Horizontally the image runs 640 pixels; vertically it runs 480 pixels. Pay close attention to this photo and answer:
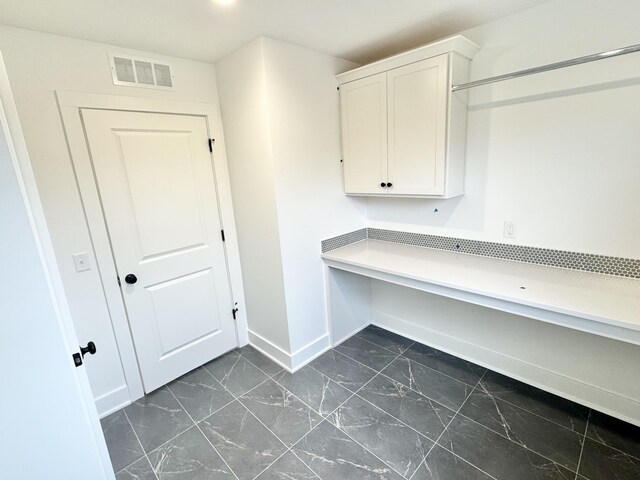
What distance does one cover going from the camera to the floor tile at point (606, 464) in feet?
5.01

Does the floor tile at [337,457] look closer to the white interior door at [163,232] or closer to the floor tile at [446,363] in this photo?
the floor tile at [446,363]

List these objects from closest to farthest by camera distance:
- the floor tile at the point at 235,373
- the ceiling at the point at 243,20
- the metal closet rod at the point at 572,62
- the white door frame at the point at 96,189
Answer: the metal closet rod at the point at 572,62, the ceiling at the point at 243,20, the white door frame at the point at 96,189, the floor tile at the point at 235,373

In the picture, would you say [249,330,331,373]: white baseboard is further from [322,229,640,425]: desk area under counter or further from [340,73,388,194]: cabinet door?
[340,73,388,194]: cabinet door

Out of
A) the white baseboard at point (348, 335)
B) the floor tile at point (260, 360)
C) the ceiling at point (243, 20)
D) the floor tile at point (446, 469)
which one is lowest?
the floor tile at point (446, 469)

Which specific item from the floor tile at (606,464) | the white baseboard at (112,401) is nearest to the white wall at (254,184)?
the white baseboard at (112,401)

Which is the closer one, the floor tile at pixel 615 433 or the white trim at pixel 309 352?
the floor tile at pixel 615 433

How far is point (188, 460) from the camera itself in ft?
5.78

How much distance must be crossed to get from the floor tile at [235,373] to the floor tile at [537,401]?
1.65 m

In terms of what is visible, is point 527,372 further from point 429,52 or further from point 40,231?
point 40,231

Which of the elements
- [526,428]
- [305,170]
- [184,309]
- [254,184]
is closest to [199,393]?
[184,309]

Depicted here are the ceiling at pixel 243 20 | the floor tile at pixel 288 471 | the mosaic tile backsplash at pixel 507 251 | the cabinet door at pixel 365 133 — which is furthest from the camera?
the cabinet door at pixel 365 133

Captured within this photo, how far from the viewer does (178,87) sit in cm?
221

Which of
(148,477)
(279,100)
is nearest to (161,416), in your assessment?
(148,477)

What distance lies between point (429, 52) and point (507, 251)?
53.8 inches
